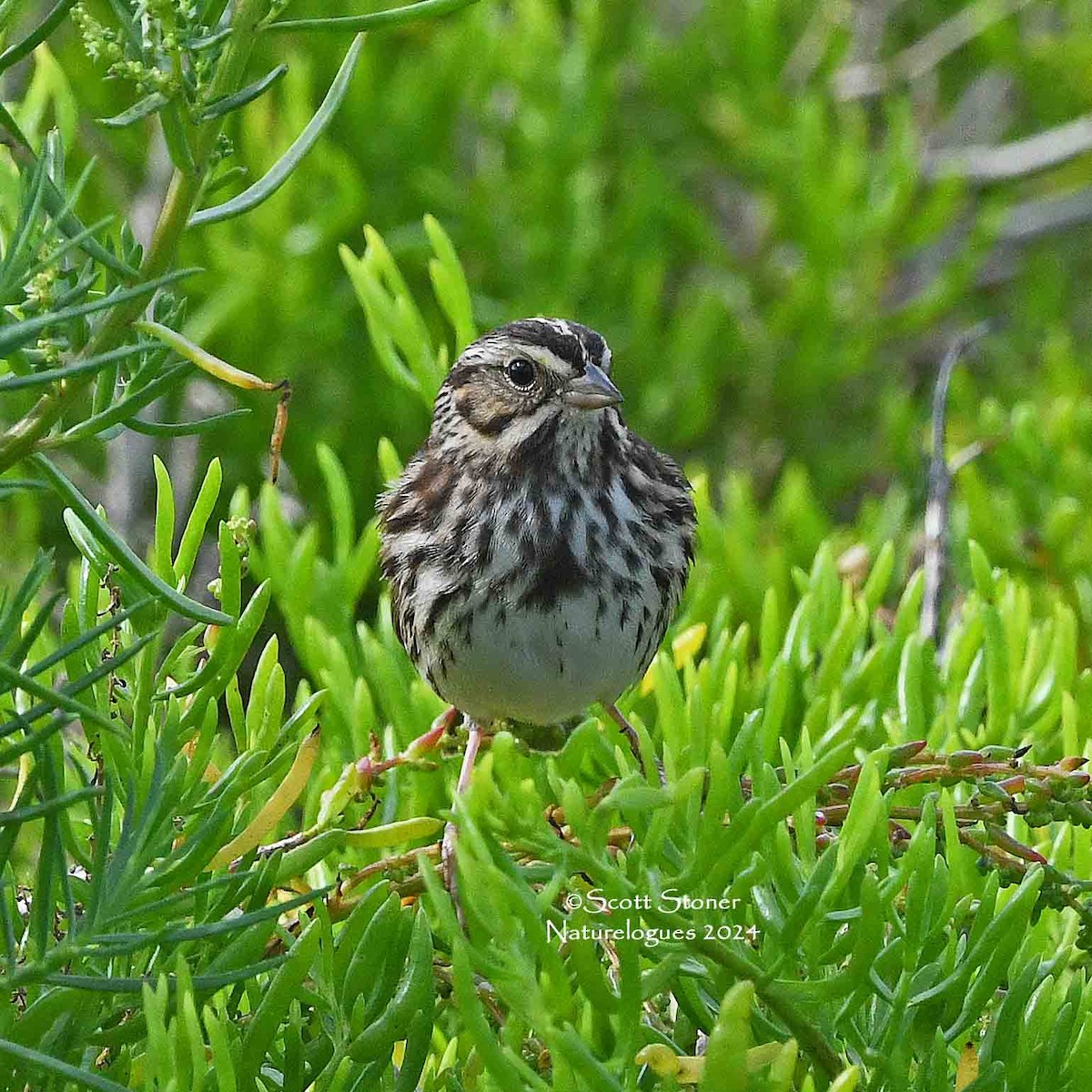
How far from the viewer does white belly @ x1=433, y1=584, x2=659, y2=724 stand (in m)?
2.38

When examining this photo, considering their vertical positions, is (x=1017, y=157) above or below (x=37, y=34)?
below

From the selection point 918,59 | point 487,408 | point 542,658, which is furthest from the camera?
point 918,59

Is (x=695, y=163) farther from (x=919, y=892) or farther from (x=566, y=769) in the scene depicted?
(x=919, y=892)

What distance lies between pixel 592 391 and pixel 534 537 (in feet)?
0.80

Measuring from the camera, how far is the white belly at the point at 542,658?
2.38 meters

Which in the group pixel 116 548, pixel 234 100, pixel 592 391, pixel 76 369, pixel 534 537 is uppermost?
pixel 234 100

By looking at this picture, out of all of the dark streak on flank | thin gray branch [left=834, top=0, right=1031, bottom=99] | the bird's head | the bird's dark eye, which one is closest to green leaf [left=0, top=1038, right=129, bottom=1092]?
the dark streak on flank

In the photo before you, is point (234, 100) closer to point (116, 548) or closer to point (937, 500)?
point (116, 548)

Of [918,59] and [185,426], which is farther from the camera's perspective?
[918,59]

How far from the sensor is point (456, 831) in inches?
63.1

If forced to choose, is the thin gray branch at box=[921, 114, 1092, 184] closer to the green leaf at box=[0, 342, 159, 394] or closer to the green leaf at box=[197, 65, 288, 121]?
the green leaf at box=[197, 65, 288, 121]

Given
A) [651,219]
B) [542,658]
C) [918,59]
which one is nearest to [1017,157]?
[918,59]

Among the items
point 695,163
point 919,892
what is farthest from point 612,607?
point 695,163

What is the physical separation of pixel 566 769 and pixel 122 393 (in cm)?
80
